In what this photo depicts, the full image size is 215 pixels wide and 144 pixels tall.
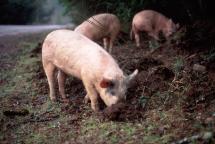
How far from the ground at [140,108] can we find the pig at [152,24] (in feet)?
8.03

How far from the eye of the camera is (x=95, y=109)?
664 centimetres

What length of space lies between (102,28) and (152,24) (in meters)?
2.17

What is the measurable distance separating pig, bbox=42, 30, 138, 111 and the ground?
239 mm

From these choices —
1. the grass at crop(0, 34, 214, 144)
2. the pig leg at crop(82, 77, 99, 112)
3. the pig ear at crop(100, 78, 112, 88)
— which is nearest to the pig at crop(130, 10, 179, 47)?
the grass at crop(0, 34, 214, 144)

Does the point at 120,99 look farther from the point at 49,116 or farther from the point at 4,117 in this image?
the point at 4,117

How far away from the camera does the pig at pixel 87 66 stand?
20.4 feet

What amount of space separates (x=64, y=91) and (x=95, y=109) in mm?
1404

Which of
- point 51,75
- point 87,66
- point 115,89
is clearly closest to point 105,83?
point 115,89

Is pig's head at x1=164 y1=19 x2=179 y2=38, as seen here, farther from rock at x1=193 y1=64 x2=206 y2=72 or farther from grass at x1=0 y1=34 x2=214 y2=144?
rock at x1=193 y1=64 x2=206 y2=72

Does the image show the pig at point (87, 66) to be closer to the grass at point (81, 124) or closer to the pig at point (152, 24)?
the grass at point (81, 124)

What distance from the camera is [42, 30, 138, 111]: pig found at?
6.21 meters

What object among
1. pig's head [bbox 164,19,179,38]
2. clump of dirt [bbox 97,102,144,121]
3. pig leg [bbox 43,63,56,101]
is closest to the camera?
clump of dirt [bbox 97,102,144,121]

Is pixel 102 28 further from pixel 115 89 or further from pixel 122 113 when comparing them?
pixel 122 113

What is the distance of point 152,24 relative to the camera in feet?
40.3
